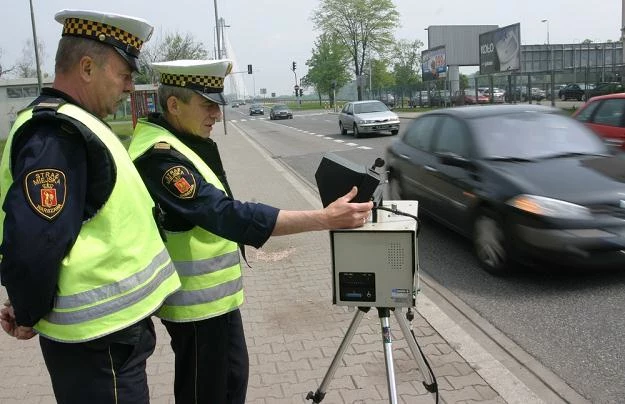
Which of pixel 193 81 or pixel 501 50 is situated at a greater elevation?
pixel 501 50

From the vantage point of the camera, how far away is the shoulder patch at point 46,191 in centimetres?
154

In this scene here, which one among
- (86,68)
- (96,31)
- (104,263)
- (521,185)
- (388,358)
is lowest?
(388,358)

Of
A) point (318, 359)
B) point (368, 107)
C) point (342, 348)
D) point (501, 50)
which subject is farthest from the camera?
point (501, 50)

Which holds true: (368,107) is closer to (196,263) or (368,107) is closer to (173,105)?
(173,105)

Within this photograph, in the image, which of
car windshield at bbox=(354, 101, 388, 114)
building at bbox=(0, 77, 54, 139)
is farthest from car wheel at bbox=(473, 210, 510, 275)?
building at bbox=(0, 77, 54, 139)

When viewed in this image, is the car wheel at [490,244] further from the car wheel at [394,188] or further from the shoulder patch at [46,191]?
the shoulder patch at [46,191]

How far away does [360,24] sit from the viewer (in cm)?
6128

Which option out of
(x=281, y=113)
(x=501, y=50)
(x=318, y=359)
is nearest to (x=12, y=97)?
(x=281, y=113)

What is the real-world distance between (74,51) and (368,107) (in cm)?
2220

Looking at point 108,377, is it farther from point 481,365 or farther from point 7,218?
point 481,365

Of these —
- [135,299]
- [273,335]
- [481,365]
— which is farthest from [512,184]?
[135,299]

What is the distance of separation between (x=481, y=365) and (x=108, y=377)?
99.5 inches

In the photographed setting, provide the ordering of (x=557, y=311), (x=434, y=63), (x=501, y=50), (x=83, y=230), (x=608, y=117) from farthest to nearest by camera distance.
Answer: (x=434, y=63) < (x=501, y=50) < (x=608, y=117) < (x=557, y=311) < (x=83, y=230)

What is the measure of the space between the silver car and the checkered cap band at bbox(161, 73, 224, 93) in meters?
19.9
